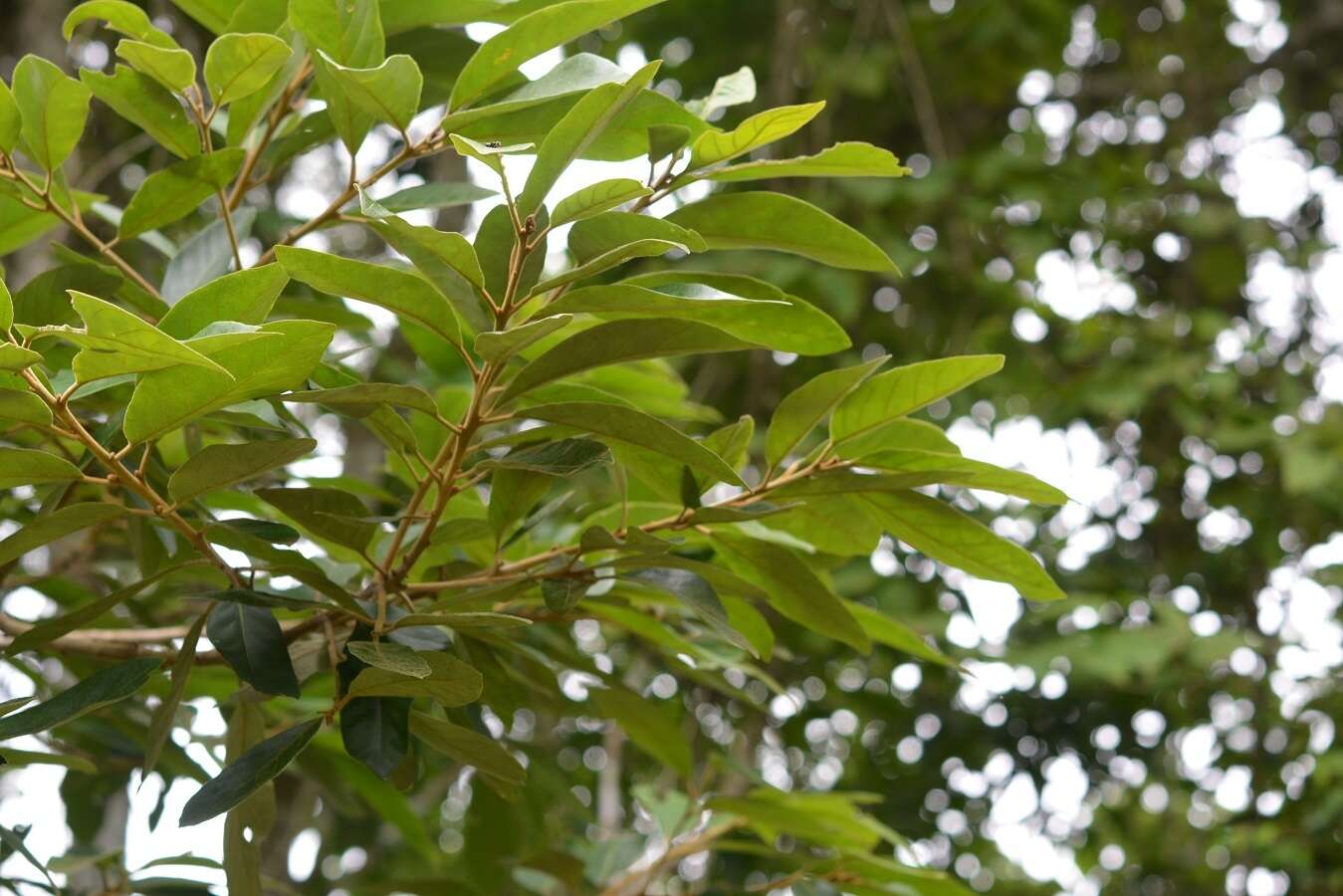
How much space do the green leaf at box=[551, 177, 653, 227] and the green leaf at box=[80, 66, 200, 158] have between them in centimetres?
26

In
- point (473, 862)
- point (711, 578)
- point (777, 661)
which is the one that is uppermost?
point (711, 578)

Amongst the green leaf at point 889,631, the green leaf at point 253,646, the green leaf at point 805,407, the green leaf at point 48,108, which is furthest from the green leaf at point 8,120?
the green leaf at point 889,631

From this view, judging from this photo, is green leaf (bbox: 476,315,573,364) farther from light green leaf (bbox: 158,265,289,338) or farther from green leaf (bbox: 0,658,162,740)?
green leaf (bbox: 0,658,162,740)

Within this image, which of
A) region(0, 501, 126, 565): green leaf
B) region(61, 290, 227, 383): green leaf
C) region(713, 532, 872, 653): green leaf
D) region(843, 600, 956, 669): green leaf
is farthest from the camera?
region(843, 600, 956, 669): green leaf

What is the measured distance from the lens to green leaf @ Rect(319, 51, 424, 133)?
531 millimetres

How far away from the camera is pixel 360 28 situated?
0.59 meters

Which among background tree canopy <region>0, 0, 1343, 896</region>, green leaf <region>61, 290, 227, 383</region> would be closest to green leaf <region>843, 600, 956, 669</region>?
background tree canopy <region>0, 0, 1343, 896</region>

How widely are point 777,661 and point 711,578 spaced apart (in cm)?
125

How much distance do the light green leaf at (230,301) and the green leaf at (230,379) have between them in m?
0.04

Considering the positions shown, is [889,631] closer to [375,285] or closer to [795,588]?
[795,588]

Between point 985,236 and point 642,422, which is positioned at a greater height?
point 642,422

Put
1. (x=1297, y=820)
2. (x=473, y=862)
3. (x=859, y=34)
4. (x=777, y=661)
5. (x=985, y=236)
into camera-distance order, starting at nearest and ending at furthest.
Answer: (x=473, y=862) < (x=777, y=661) < (x=1297, y=820) < (x=859, y=34) < (x=985, y=236)

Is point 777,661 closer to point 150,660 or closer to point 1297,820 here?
point 1297,820

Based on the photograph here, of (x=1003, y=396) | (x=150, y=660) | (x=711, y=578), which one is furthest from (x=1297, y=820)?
(x=150, y=660)
